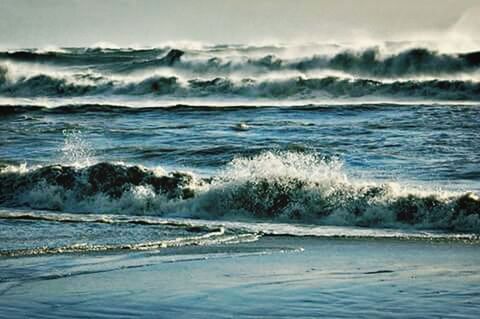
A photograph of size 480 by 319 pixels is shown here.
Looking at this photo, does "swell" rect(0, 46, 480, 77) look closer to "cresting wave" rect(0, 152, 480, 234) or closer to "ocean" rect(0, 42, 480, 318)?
"ocean" rect(0, 42, 480, 318)

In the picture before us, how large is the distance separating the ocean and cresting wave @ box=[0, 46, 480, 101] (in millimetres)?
4055

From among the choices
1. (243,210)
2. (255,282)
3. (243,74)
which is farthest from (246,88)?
(255,282)

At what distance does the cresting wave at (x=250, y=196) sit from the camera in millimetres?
10922

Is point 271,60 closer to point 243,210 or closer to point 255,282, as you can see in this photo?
point 243,210

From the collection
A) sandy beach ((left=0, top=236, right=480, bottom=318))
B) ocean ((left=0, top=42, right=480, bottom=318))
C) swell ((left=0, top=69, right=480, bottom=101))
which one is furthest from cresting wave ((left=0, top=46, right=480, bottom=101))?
sandy beach ((left=0, top=236, right=480, bottom=318))

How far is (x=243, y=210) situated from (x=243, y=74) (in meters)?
26.9

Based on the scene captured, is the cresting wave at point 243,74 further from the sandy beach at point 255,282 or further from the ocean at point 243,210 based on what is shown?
the sandy beach at point 255,282

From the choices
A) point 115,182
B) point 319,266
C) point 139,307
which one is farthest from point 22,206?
point 139,307

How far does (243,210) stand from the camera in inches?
467

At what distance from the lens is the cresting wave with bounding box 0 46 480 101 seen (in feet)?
108

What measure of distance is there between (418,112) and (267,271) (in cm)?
1711

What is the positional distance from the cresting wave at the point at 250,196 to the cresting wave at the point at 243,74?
18.5 metres

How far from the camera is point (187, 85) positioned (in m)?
36.8

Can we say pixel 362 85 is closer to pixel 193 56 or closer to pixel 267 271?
pixel 193 56
